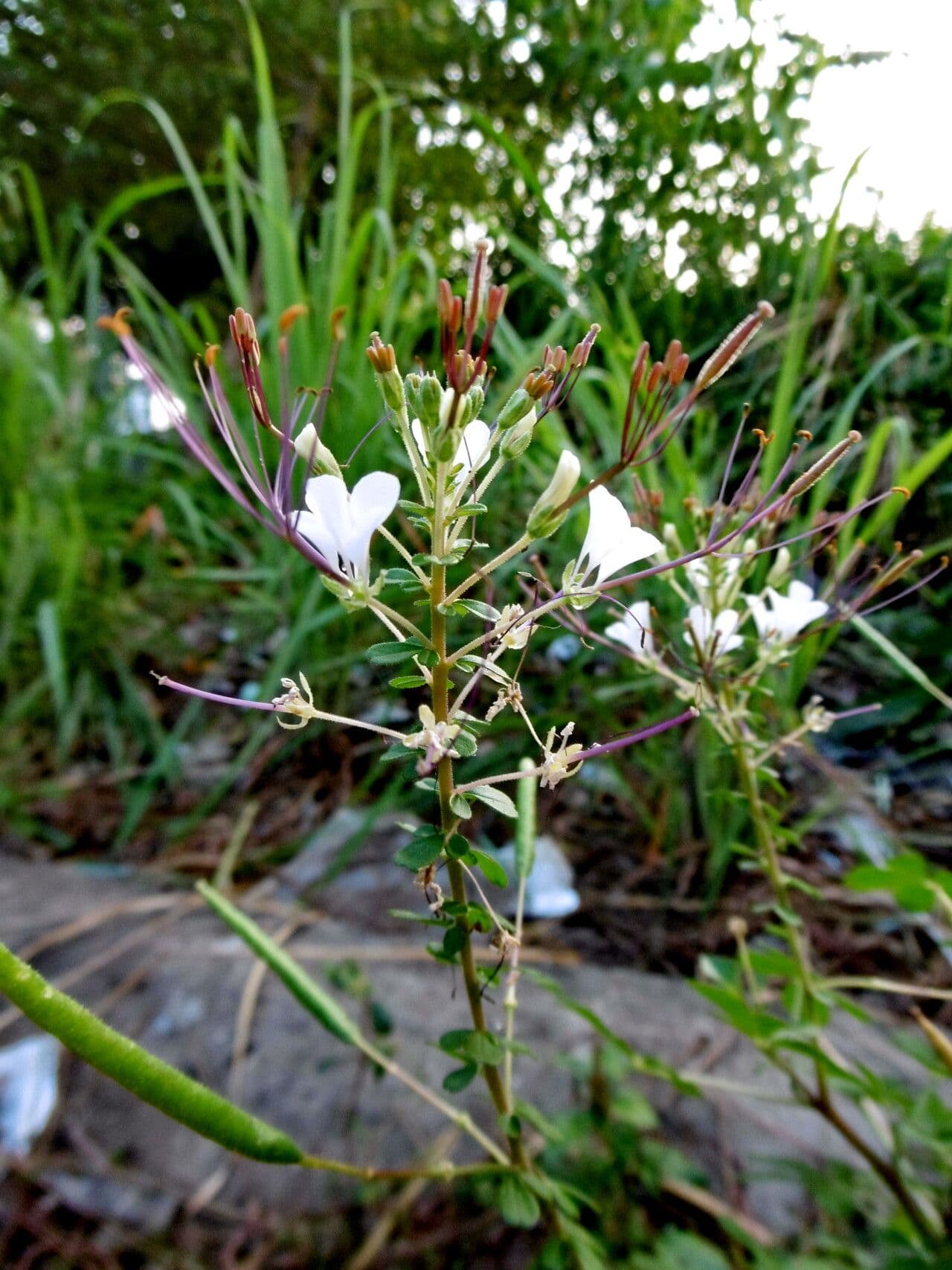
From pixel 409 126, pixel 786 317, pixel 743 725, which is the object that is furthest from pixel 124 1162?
pixel 409 126

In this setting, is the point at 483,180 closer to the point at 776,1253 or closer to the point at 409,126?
the point at 409,126

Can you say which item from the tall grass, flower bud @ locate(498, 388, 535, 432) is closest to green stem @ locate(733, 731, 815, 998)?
flower bud @ locate(498, 388, 535, 432)

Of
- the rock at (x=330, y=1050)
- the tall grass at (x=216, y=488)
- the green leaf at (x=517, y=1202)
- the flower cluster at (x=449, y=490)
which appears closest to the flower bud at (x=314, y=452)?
the flower cluster at (x=449, y=490)

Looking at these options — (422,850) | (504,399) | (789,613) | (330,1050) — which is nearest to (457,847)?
(422,850)

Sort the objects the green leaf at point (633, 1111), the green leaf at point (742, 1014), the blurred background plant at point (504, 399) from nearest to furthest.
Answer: the green leaf at point (742, 1014), the green leaf at point (633, 1111), the blurred background plant at point (504, 399)

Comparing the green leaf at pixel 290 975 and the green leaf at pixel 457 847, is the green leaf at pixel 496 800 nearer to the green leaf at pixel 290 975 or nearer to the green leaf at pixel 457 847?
the green leaf at pixel 457 847

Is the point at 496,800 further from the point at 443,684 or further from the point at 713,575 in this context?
the point at 713,575
